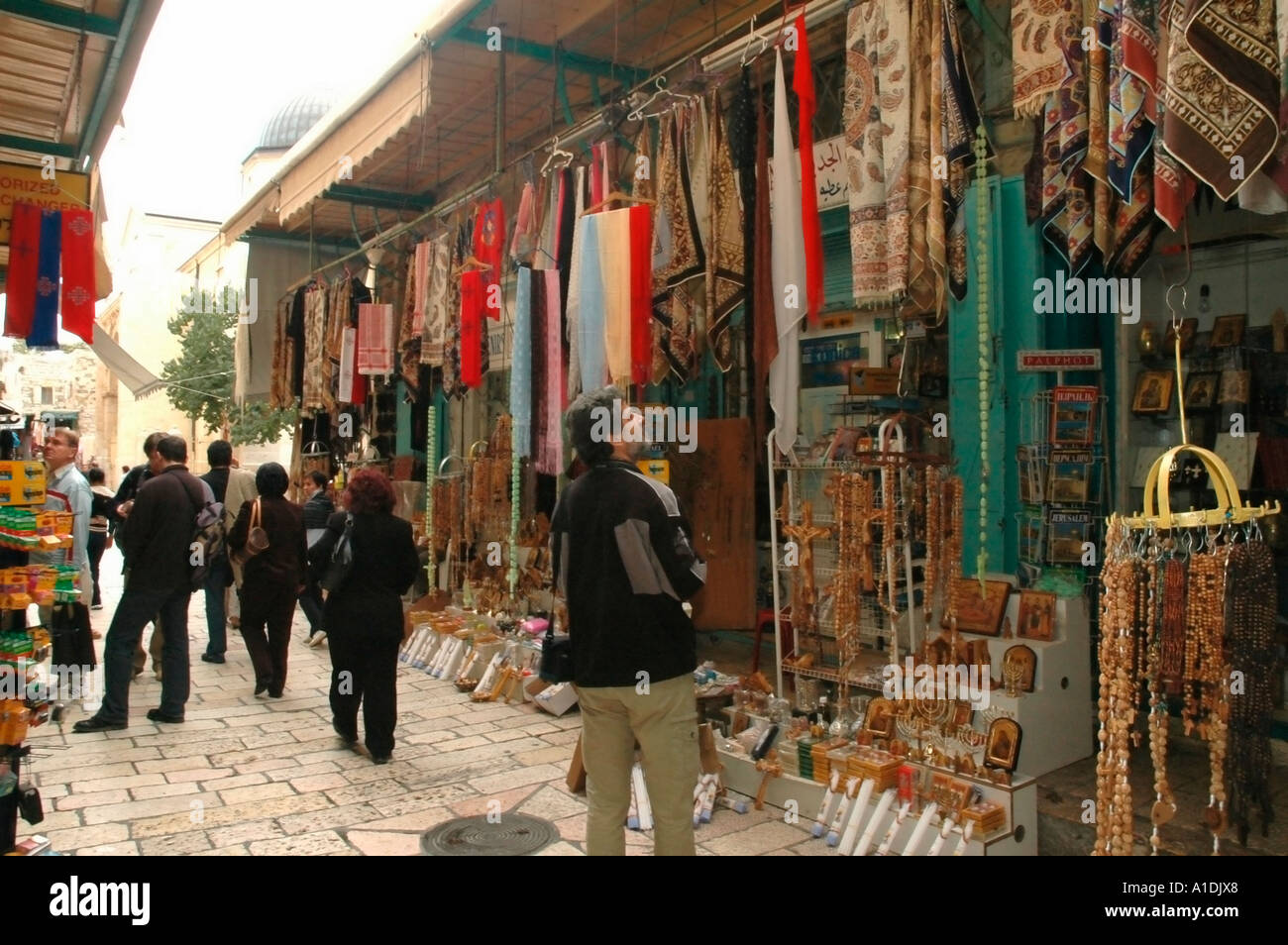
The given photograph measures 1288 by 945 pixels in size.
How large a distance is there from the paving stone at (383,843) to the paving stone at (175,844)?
652 mm

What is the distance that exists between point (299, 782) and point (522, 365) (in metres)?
3.08

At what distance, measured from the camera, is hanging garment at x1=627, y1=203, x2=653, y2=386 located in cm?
562

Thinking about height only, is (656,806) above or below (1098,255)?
below

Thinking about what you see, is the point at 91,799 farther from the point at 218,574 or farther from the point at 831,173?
the point at 831,173

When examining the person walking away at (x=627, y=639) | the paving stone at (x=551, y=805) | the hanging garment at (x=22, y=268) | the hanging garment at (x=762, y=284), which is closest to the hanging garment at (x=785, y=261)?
the hanging garment at (x=762, y=284)

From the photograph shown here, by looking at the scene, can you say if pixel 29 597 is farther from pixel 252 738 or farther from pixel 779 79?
pixel 779 79

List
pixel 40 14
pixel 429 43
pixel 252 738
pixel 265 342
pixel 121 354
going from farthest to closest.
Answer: pixel 265 342, pixel 121 354, pixel 429 43, pixel 252 738, pixel 40 14

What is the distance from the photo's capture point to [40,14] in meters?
5.68

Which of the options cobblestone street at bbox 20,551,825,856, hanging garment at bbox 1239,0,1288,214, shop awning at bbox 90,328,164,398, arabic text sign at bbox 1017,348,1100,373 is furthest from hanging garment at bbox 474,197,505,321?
hanging garment at bbox 1239,0,1288,214

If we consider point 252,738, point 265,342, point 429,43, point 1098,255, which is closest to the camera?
point 1098,255

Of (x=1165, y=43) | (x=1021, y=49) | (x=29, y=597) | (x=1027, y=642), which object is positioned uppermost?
(x=1021, y=49)

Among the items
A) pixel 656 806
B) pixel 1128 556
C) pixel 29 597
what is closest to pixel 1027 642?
pixel 1128 556

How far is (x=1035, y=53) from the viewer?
420 cm
